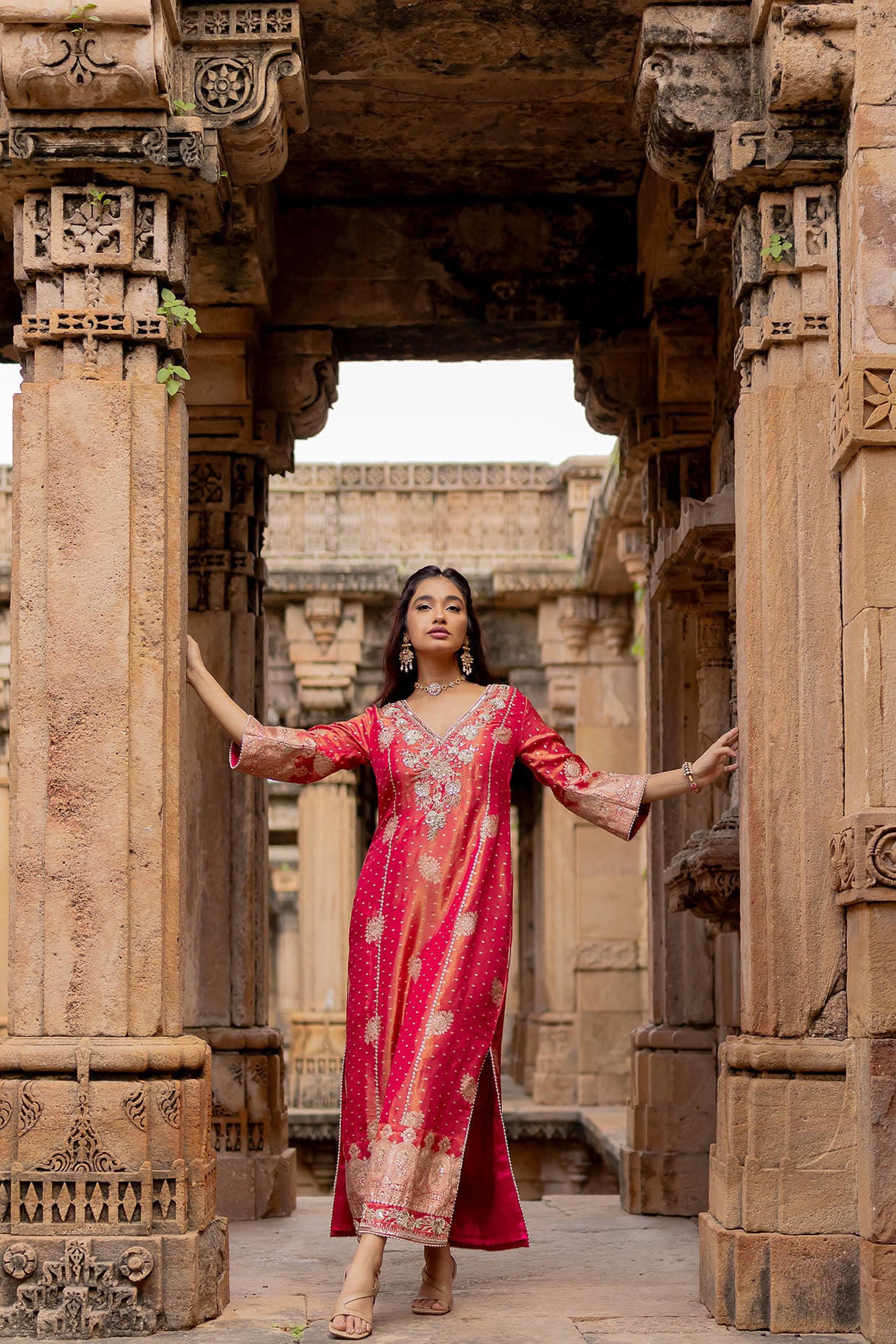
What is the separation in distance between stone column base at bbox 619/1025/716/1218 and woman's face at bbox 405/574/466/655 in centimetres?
307

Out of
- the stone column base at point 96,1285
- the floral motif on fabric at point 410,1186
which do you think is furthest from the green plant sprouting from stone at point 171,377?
the stone column base at point 96,1285

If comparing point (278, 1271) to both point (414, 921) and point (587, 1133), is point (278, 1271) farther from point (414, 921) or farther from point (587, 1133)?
point (587, 1133)

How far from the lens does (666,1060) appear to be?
729cm

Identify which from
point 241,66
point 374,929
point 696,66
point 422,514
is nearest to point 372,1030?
point 374,929

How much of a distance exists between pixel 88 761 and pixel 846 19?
9.02 feet

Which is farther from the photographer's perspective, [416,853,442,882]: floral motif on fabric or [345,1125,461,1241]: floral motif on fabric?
[416,853,442,882]: floral motif on fabric

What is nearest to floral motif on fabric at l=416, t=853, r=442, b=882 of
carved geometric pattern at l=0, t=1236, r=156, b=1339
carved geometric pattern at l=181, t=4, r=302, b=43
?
carved geometric pattern at l=0, t=1236, r=156, b=1339

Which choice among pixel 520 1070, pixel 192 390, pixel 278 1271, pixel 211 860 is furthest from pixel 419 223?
pixel 520 1070

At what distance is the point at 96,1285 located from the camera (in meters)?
4.23

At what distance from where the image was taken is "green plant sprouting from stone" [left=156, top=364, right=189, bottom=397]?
4641 mm

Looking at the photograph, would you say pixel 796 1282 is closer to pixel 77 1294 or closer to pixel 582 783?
pixel 582 783

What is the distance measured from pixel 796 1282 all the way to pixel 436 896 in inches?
51.6

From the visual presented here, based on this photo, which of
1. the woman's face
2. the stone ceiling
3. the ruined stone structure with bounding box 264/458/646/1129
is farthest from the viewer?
the ruined stone structure with bounding box 264/458/646/1129

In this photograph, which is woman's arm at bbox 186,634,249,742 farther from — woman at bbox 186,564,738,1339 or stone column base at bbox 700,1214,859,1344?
stone column base at bbox 700,1214,859,1344
